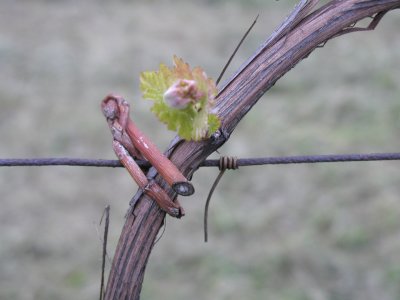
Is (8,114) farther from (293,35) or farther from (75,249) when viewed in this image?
(293,35)

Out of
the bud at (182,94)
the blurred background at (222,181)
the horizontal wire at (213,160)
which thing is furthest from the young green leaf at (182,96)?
the blurred background at (222,181)

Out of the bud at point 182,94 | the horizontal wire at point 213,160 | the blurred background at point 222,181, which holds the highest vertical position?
the blurred background at point 222,181

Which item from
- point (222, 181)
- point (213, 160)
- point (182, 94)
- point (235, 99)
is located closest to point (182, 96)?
point (182, 94)

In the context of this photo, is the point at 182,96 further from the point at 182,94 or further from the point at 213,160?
the point at 213,160

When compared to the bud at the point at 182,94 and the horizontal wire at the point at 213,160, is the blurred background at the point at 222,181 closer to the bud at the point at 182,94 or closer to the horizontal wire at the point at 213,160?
the horizontal wire at the point at 213,160

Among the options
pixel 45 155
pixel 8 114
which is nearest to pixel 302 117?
pixel 45 155
